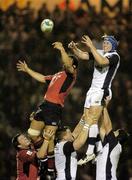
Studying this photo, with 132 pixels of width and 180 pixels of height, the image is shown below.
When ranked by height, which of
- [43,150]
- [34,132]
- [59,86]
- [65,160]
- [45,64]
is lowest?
[65,160]

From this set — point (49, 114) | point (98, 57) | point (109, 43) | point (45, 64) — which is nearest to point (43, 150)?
point (49, 114)

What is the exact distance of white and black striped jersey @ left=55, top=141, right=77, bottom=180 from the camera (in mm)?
12914

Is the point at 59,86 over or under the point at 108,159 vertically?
over

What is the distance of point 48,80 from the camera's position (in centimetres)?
1372

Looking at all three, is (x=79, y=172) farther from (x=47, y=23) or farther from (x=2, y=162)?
(x=47, y=23)

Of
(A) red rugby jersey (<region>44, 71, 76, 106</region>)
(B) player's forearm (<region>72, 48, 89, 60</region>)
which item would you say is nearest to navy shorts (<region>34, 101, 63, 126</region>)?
(A) red rugby jersey (<region>44, 71, 76, 106</region>)

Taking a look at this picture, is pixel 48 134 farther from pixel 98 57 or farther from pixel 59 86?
pixel 98 57

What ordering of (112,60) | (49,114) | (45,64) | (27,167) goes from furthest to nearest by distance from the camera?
(45,64)
(49,114)
(27,167)
(112,60)

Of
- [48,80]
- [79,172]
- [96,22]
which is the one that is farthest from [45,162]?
[96,22]

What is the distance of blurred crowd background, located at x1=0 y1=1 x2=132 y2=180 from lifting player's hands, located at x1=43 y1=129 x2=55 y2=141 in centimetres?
457

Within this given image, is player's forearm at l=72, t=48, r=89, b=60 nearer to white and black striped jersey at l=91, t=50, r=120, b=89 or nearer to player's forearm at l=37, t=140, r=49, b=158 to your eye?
white and black striped jersey at l=91, t=50, r=120, b=89

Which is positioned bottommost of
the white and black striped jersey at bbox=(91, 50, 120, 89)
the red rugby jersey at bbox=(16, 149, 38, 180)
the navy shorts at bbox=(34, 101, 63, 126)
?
the red rugby jersey at bbox=(16, 149, 38, 180)

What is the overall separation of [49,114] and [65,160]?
841 millimetres

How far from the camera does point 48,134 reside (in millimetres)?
13172
